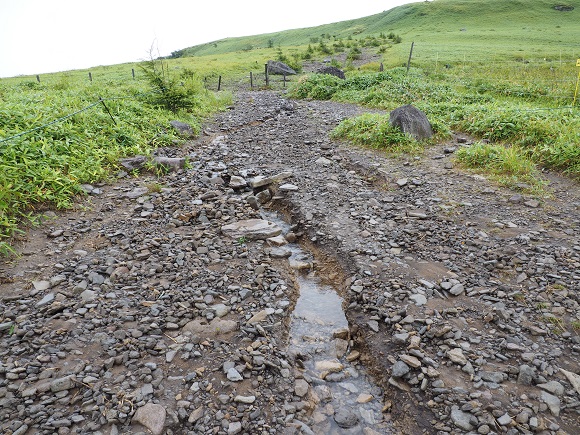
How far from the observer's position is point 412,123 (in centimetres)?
1074

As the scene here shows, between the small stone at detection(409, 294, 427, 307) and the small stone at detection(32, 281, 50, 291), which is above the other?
the small stone at detection(32, 281, 50, 291)

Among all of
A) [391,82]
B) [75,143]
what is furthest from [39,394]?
[391,82]

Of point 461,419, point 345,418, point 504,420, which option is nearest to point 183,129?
point 345,418

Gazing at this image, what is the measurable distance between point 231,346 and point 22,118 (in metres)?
8.32

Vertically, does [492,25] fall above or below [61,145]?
above

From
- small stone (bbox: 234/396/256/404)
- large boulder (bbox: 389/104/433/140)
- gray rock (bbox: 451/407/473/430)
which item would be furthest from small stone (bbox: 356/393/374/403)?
large boulder (bbox: 389/104/433/140)

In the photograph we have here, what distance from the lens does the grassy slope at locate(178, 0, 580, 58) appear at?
4458cm

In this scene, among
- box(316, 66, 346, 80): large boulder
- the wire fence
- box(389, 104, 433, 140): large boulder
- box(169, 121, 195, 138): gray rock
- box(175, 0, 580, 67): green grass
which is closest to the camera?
box(389, 104, 433, 140): large boulder

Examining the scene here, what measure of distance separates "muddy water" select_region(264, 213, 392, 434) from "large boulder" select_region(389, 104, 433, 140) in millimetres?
6721

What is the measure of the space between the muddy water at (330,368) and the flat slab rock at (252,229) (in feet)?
3.50

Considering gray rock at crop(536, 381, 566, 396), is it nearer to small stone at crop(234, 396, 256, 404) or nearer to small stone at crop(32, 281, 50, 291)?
small stone at crop(234, 396, 256, 404)

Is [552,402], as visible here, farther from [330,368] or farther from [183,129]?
[183,129]

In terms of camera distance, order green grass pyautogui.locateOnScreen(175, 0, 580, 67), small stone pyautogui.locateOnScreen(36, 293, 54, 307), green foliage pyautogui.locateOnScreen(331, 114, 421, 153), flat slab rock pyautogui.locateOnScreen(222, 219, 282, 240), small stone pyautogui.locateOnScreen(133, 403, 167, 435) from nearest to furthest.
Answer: small stone pyautogui.locateOnScreen(133, 403, 167, 435) → small stone pyautogui.locateOnScreen(36, 293, 54, 307) → flat slab rock pyautogui.locateOnScreen(222, 219, 282, 240) → green foliage pyautogui.locateOnScreen(331, 114, 421, 153) → green grass pyautogui.locateOnScreen(175, 0, 580, 67)

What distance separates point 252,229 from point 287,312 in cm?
206
